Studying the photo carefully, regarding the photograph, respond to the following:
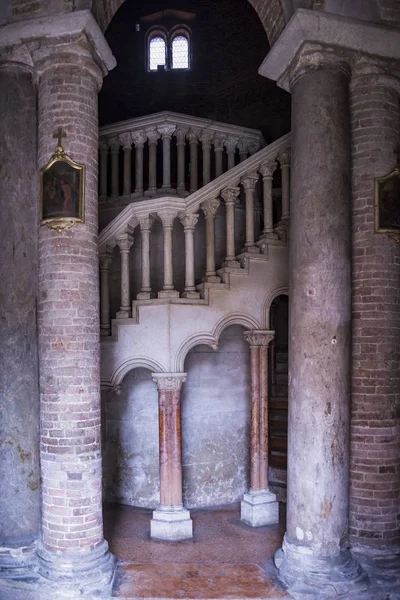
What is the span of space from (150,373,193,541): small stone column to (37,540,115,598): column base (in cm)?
165

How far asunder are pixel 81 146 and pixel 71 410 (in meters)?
3.07

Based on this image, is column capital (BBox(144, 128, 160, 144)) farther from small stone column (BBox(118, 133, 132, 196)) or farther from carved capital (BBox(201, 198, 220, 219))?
carved capital (BBox(201, 198, 220, 219))

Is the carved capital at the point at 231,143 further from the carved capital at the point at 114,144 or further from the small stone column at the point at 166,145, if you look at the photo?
the carved capital at the point at 114,144

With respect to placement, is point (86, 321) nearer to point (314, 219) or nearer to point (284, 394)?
point (314, 219)

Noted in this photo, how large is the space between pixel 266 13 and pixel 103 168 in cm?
390

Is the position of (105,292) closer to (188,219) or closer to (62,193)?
(188,219)

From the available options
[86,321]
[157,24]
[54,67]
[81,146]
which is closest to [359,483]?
[86,321]

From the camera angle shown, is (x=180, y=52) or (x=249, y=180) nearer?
(x=249, y=180)

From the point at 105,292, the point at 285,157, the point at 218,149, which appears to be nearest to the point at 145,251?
the point at 105,292

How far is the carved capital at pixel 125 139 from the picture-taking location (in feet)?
33.1

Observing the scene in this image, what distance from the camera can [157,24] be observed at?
50.2 ft

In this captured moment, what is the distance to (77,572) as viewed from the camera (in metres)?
6.45

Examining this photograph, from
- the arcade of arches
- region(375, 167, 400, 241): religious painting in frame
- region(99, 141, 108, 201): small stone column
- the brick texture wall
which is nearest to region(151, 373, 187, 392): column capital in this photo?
the arcade of arches

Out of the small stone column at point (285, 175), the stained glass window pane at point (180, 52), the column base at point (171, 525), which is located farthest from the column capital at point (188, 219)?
the stained glass window pane at point (180, 52)
